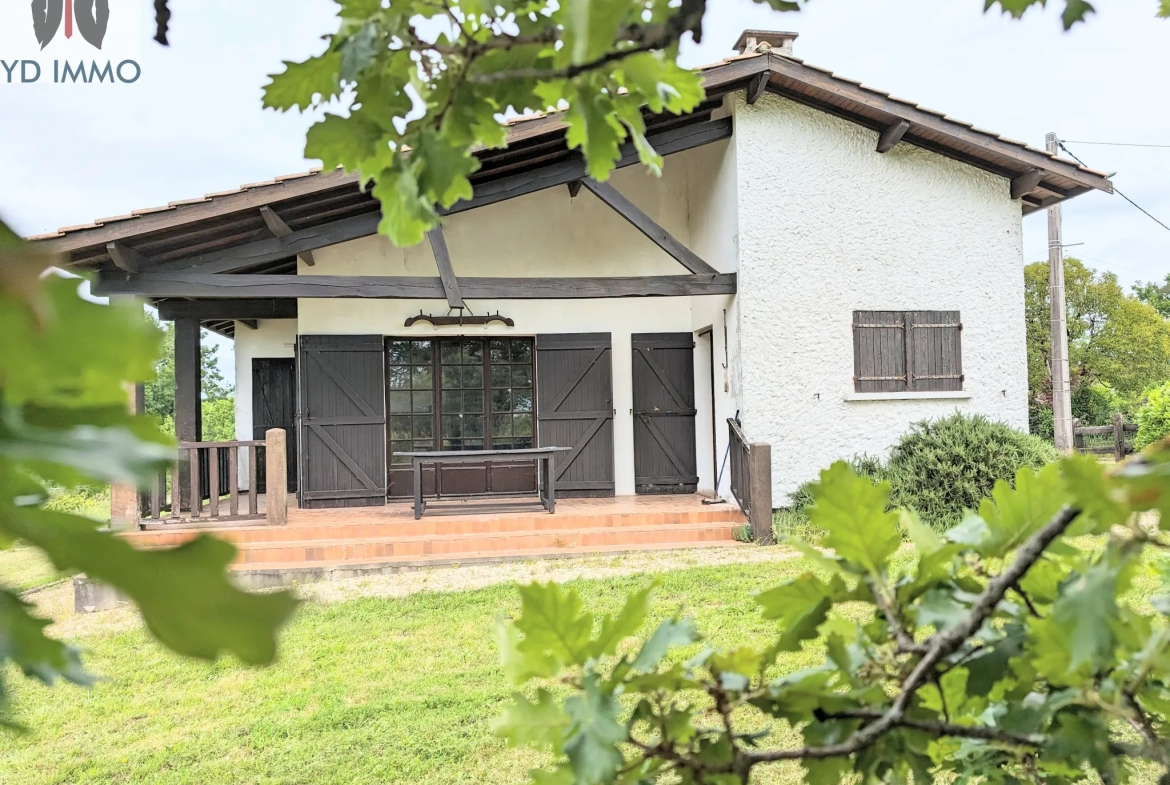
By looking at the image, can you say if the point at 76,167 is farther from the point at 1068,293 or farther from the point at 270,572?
the point at 1068,293

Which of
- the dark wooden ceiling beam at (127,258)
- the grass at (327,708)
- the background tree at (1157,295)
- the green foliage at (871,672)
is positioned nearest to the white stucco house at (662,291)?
the dark wooden ceiling beam at (127,258)

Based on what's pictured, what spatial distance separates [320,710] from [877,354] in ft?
21.4

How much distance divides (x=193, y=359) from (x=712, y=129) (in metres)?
5.93

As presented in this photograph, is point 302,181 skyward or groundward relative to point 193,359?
skyward

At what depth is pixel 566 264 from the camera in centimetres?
893

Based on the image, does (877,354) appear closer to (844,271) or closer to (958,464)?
(844,271)

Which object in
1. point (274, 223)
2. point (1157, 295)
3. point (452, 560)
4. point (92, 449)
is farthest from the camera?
point (1157, 295)

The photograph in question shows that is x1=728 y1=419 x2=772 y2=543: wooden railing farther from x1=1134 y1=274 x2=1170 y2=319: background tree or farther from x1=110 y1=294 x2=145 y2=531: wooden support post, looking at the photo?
x1=1134 y1=274 x2=1170 y2=319: background tree

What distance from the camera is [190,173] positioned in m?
47.3

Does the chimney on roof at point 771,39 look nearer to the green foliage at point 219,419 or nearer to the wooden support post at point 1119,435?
the wooden support post at point 1119,435

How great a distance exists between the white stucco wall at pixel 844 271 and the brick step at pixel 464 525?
105 cm

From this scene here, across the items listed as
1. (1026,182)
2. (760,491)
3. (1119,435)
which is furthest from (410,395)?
(1119,435)

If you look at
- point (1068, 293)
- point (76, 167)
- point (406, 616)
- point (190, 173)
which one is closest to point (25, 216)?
point (406, 616)

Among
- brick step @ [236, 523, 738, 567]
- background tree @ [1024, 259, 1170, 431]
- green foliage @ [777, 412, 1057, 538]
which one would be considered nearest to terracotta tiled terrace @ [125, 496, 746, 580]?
brick step @ [236, 523, 738, 567]
